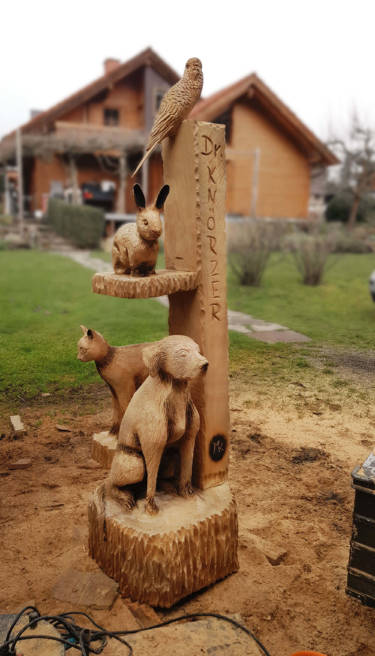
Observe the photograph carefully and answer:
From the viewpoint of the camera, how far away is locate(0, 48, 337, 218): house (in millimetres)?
16688

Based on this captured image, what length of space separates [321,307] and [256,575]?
562cm

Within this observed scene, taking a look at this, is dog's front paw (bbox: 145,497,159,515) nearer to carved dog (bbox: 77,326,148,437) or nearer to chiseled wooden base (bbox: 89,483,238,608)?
chiseled wooden base (bbox: 89,483,238,608)

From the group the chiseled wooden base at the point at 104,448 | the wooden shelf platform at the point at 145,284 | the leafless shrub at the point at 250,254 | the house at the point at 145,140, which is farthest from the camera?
the house at the point at 145,140

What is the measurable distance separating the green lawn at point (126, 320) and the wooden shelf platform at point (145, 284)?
2570 mm

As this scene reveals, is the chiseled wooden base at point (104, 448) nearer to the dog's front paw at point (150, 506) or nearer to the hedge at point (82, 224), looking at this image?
the dog's front paw at point (150, 506)

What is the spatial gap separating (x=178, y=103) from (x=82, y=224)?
1258 centimetres

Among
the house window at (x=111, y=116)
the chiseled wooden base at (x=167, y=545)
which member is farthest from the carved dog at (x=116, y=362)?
the house window at (x=111, y=116)

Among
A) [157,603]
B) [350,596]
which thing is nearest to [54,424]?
[157,603]

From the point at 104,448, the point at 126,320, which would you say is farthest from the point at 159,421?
the point at 126,320

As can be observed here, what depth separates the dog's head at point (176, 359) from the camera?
7.25 ft

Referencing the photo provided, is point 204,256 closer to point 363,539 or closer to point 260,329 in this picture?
point 363,539

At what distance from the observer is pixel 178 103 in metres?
2.42

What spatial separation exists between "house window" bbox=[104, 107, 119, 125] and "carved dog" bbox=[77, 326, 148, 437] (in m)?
17.7

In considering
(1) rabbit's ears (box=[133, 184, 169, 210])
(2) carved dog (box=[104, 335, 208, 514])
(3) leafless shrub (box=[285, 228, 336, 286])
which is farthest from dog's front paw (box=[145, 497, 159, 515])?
(3) leafless shrub (box=[285, 228, 336, 286])
